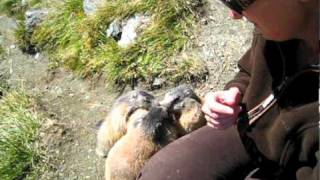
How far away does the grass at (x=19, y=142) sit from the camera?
418cm

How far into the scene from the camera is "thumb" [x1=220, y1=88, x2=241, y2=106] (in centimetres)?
242

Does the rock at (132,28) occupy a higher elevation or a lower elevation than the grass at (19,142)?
higher

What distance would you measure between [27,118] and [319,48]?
9.33 feet

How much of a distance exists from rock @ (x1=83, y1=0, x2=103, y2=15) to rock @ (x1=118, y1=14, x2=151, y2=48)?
0.37 m

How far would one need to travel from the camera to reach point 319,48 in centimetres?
197

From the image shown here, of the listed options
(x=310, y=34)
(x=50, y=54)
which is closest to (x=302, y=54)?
(x=310, y=34)

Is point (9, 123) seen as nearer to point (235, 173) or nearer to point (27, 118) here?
point (27, 118)

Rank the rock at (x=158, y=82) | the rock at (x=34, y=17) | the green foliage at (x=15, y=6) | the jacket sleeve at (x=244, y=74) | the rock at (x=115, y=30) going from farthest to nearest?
the green foliage at (x=15, y=6)
the rock at (x=34, y=17)
the rock at (x=115, y=30)
the rock at (x=158, y=82)
the jacket sleeve at (x=244, y=74)

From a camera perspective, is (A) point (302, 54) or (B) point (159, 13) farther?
(B) point (159, 13)

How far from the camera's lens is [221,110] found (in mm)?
2361

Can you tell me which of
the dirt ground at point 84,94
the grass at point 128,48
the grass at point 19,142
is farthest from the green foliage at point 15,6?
the grass at point 19,142

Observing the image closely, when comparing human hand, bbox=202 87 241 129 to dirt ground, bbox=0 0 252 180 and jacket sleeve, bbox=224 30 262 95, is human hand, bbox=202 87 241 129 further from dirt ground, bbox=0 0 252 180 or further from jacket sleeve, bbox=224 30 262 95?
dirt ground, bbox=0 0 252 180

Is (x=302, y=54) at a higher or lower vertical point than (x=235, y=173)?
higher

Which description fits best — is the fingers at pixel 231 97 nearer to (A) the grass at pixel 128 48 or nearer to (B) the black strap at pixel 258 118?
(B) the black strap at pixel 258 118
